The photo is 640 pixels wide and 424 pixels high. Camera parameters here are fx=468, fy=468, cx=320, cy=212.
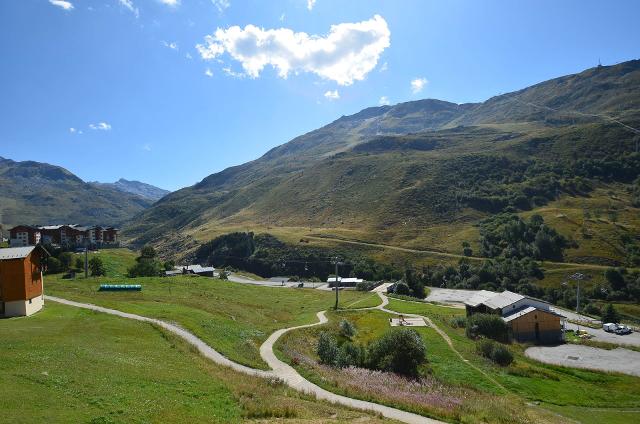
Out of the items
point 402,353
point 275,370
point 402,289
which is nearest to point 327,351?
point 402,353

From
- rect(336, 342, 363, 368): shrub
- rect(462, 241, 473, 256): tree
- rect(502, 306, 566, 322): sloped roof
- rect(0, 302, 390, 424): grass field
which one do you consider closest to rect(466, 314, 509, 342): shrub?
rect(502, 306, 566, 322): sloped roof

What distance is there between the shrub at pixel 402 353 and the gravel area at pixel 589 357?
68.6 feet

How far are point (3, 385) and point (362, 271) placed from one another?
11526 centimetres

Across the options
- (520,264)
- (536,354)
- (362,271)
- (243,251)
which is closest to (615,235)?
(520,264)

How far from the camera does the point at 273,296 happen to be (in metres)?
88.8

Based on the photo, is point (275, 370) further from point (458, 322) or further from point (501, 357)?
point (458, 322)

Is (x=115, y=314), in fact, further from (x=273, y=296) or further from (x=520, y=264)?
(x=520, y=264)

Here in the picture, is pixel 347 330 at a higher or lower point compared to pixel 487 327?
higher

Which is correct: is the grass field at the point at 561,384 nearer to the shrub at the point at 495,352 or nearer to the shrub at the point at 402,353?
the shrub at the point at 495,352

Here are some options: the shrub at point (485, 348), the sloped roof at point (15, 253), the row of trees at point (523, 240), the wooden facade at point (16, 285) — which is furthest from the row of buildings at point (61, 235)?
the row of trees at point (523, 240)

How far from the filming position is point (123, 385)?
22.7 metres

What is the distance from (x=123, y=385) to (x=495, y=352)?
37620mm

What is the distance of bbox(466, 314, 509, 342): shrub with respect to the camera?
Answer: 59438 millimetres

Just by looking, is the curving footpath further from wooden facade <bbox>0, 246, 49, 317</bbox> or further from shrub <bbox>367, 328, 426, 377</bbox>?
shrub <bbox>367, 328, 426, 377</bbox>
